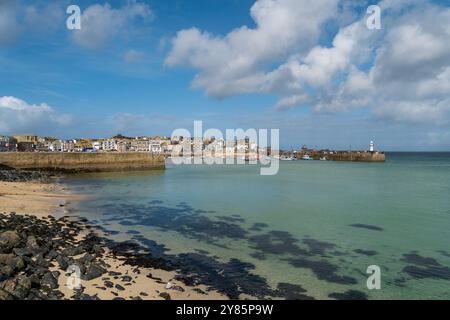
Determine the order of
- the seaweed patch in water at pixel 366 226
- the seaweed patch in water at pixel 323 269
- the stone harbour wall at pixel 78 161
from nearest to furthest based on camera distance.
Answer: the seaweed patch in water at pixel 323 269 → the seaweed patch in water at pixel 366 226 → the stone harbour wall at pixel 78 161

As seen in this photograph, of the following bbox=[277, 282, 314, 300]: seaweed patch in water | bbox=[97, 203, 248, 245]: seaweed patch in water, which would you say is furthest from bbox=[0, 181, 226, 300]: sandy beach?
bbox=[97, 203, 248, 245]: seaweed patch in water

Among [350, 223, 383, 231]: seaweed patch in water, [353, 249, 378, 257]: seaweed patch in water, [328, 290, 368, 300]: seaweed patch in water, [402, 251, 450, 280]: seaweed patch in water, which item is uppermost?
[328, 290, 368, 300]: seaweed patch in water

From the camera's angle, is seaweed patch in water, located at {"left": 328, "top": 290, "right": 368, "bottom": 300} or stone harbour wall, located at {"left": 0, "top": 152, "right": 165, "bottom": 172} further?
stone harbour wall, located at {"left": 0, "top": 152, "right": 165, "bottom": 172}

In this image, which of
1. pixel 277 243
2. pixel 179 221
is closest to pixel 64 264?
pixel 277 243

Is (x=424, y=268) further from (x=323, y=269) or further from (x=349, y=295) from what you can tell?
(x=349, y=295)

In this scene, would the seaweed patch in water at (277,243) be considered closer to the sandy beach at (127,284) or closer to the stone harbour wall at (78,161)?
the sandy beach at (127,284)

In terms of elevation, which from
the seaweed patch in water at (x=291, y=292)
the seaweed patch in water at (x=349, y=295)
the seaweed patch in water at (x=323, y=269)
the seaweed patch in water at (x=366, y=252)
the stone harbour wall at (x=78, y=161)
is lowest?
the seaweed patch in water at (x=366, y=252)

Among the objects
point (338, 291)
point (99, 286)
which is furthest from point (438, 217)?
point (99, 286)

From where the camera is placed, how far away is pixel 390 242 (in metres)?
15.3

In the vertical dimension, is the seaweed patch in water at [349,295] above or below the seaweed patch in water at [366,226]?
above

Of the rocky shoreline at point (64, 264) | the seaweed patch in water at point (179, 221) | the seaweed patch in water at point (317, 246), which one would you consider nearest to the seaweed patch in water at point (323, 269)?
the seaweed patch in water at point (317, 246)

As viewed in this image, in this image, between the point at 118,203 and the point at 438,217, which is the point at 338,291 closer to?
the point at 438,217

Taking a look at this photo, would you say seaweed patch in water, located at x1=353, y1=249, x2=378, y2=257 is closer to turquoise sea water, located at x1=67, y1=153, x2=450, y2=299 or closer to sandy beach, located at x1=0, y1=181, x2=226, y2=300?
turquoise sea water, located at x1=67, y1=153, x2=450, y2=299
